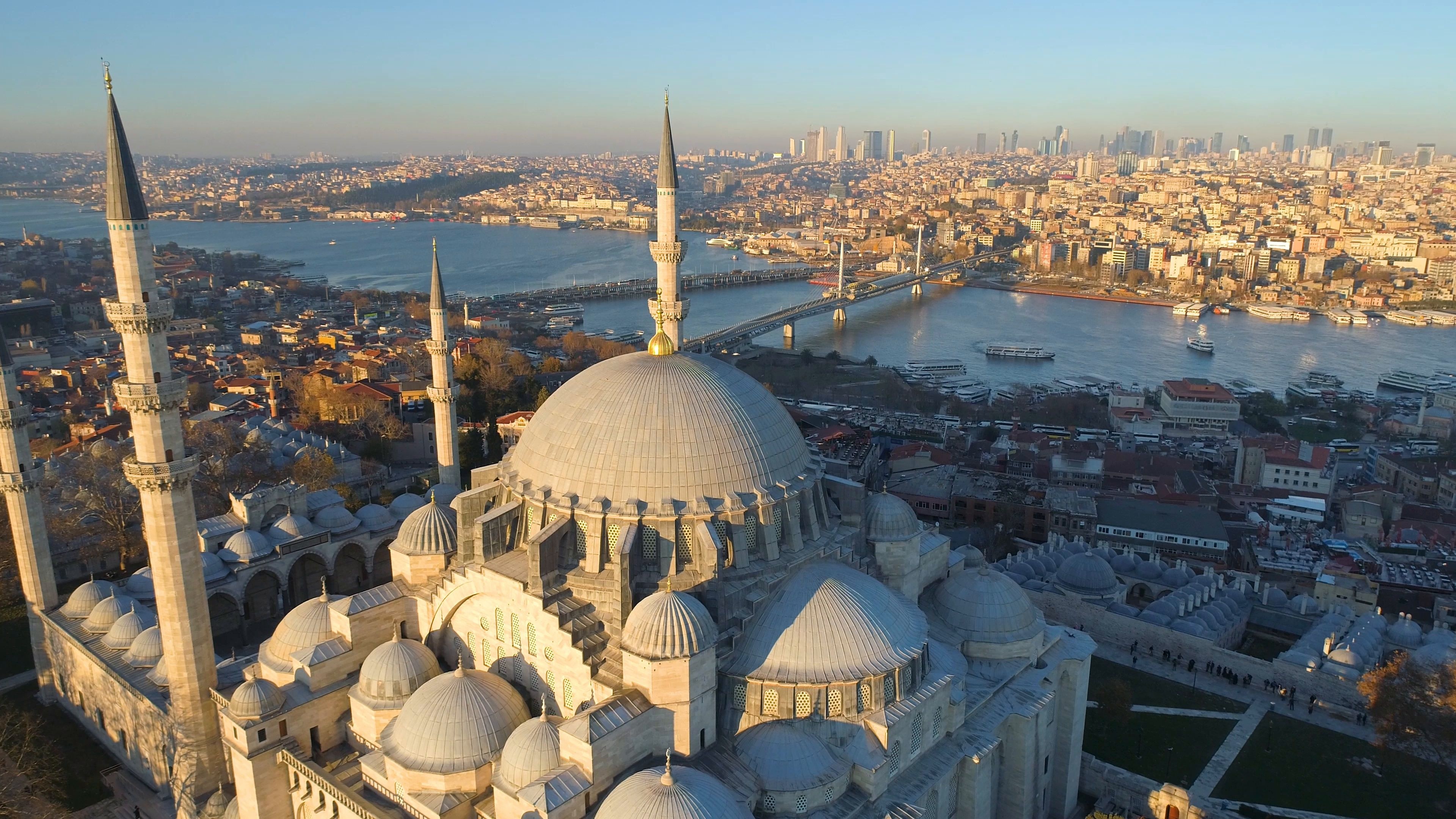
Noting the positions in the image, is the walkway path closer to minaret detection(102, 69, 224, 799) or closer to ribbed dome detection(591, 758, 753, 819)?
ribbed dome detection(591, 758, 753, 819)

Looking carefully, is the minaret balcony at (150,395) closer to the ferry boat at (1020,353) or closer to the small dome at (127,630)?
the small dome at (127,630)

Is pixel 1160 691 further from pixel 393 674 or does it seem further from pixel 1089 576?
pixel 393 674

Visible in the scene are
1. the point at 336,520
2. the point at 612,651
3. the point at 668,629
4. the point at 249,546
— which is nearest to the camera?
the point at 668,629

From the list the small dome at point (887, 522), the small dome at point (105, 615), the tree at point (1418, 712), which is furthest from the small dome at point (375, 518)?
the tree at point (1418, 712)

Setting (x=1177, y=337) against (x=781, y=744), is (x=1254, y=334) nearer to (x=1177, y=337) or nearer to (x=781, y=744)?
(x=1177, y=337)

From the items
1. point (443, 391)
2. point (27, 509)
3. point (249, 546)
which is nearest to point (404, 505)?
point (443, 391)

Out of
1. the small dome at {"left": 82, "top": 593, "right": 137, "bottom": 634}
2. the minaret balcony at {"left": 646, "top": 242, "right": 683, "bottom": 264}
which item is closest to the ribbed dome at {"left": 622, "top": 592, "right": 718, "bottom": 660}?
the minaret balcony at {"left": 646, "top": 242, "right": 683, "bottom": 264}

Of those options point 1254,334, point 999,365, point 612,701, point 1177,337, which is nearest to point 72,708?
point 612,701
